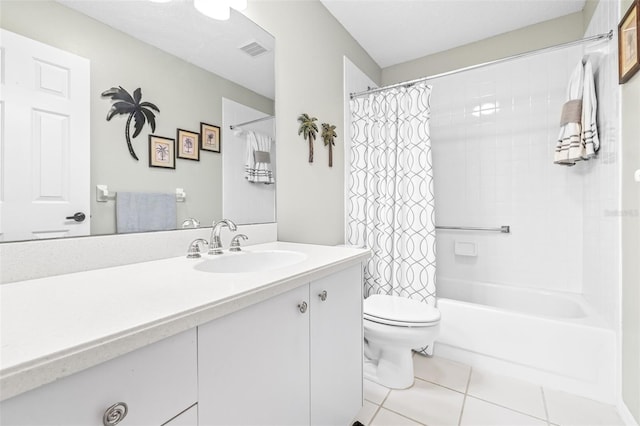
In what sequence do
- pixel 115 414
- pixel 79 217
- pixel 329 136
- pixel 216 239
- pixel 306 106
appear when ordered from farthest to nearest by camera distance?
1. pixel 329 136
2. pixel 306 106
3. pixel 216 239
4. pixel 79 217
5. pixel 115 414

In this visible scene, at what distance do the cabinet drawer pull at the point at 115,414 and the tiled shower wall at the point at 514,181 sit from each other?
2480mm

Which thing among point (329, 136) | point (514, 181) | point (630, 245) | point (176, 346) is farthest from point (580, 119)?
point (176, 346)

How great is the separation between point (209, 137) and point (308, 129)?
2.40 ft

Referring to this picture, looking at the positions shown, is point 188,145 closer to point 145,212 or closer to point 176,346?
point 145,212

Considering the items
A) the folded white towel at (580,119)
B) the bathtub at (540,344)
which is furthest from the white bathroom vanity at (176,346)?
the folded white towel at (580,119)

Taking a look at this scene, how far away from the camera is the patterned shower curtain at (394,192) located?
1974 mm

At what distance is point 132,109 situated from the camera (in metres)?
1.04

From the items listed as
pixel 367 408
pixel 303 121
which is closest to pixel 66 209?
pixel 303 121

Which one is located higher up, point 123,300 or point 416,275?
point 123,300

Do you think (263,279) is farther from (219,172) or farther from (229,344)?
(219,172)

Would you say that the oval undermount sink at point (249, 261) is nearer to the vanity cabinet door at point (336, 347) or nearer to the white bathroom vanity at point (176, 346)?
the white bathroom vanity at point (176, 346)

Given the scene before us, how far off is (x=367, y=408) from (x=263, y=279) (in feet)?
3.70

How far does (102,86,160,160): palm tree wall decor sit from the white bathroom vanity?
1.60 ft

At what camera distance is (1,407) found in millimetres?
379
